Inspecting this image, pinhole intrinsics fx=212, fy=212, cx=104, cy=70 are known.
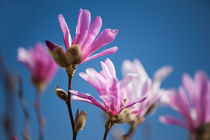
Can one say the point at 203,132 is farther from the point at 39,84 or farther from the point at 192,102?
the point at 39,84

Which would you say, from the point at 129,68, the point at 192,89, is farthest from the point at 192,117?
the point at 129,68

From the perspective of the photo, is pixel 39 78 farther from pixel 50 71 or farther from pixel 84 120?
pixel 84 120

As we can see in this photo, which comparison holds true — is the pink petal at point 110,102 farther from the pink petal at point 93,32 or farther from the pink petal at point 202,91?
the pink petal at point 202,91

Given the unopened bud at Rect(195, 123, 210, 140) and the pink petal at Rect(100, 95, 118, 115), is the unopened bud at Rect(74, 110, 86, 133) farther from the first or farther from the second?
the unopened bud at Rect(195, 123, 210, 140)

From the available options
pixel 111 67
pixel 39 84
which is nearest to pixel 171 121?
pixel 111 67

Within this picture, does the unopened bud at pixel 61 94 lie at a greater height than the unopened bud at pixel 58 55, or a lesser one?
lesser

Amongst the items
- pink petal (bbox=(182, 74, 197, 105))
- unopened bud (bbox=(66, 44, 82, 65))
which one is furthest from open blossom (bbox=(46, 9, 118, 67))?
pink petal (bbox=(182, 74, 197, 105))

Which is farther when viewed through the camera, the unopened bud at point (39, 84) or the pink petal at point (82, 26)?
the unopened bud at point (39, 84)

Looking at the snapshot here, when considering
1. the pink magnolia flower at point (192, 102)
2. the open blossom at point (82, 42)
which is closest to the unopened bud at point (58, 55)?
the open blossom at point (82, 42)
